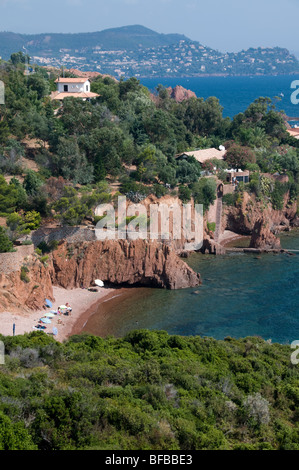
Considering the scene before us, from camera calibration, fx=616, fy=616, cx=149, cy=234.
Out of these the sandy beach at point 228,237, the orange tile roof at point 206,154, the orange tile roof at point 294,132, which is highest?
the orange tile roof at point 294,132

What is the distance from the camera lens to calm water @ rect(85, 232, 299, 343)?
3841cm

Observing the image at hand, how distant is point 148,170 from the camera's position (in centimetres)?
5431

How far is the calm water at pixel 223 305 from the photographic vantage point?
126ft

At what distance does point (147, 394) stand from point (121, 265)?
23.6 meters

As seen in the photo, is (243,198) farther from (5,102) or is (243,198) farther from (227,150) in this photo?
(5,102)

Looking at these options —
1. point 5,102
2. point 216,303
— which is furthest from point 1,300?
point 5,102

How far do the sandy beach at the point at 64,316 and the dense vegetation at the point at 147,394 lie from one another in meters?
6.51

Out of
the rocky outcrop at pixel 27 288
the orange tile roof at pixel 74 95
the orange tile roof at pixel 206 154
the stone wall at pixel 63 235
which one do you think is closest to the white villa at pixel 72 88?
the orange tile roof at pixel 74 95

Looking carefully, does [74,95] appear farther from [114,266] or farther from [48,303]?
[48,303]

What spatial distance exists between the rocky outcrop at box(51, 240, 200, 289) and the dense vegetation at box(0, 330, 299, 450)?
13361 mm

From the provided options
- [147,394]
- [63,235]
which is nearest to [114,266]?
[63,235]

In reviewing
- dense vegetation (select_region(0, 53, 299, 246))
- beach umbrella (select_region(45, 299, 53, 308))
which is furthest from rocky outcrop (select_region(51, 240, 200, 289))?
beach umbrella (select_region(45, 299, 53, 308))

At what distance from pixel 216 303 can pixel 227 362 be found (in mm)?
15229

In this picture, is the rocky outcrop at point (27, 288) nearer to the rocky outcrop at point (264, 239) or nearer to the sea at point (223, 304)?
the sea at point (223, 304)
